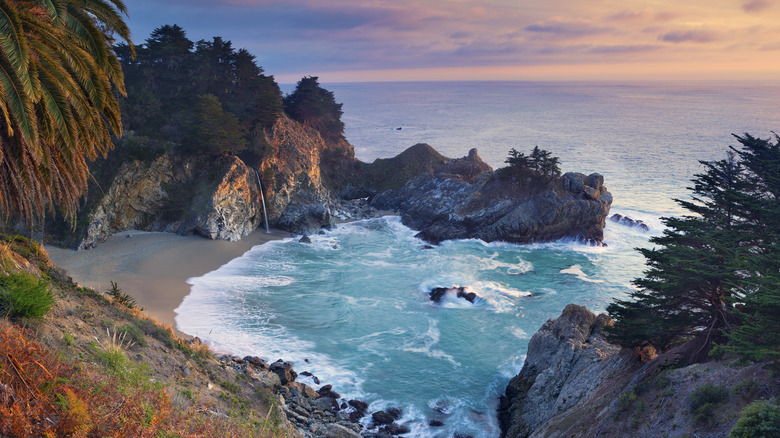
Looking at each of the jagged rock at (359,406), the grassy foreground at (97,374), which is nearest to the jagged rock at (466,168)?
the jagged rock at (359,406)

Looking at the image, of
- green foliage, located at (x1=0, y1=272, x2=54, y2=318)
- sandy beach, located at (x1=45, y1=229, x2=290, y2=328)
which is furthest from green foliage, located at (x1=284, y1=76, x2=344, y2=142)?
green foliage, located at (x1=0, y1=272, x2=54, y2=318)

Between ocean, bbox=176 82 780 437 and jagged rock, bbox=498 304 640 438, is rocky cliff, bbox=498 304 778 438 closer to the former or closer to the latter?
jagged rock, bbox=498 304 640 438

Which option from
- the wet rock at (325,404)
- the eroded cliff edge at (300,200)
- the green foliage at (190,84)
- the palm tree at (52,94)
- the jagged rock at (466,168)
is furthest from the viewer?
the jagged rock at (466,168)

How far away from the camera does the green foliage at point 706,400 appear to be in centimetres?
1029

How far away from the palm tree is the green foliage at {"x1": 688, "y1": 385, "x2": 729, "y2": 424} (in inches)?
607

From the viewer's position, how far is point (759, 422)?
839cm

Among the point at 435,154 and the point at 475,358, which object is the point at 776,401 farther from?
the point at 435,154

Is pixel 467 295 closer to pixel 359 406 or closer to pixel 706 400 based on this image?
pixel 359 406

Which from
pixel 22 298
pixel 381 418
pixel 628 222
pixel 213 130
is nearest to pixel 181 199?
pixel 213 130

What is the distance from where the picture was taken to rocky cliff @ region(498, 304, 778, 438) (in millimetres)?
10320

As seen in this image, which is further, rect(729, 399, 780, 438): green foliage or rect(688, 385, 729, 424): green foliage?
rect(688, 385, 729, 424): green foliage

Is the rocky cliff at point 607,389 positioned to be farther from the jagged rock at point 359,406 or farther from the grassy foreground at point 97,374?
the grassy foreground at point 97,374

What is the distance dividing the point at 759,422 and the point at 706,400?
7.35 feet

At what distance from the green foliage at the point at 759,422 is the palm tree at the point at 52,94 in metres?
14.5
